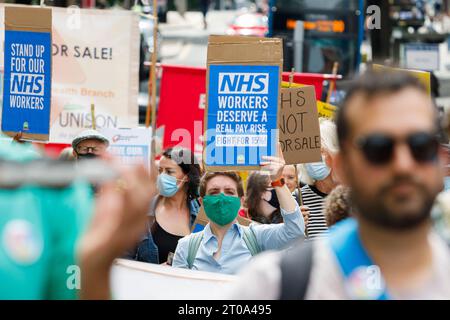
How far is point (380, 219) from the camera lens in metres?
2.54

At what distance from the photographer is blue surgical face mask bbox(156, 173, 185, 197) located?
7.24m

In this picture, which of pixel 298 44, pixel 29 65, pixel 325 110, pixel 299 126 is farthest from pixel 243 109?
pixel 298 44

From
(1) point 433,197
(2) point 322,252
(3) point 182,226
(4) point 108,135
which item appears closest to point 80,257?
(2) point 322,252

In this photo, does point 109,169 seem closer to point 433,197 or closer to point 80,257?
point 80,257

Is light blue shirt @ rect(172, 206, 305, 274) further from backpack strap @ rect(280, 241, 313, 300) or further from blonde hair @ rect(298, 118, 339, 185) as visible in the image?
backpack strap @ rect(280, 241, 313, 300)

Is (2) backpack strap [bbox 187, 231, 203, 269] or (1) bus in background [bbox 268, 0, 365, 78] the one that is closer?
(2) backpack strap [bbox 187, 231, 203, 269]

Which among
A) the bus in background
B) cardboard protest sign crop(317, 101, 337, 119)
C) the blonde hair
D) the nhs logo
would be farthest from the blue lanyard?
the bus in background

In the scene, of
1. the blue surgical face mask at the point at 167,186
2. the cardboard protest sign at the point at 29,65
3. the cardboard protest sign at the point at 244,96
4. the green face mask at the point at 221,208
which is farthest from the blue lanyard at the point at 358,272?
the cardboard protest sign at the point at 29,65

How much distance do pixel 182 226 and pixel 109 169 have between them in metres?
4.77

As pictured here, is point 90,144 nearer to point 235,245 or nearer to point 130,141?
point 130,141

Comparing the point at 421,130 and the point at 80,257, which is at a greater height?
the point at 421,130

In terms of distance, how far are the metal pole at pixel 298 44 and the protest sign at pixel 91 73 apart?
928cm

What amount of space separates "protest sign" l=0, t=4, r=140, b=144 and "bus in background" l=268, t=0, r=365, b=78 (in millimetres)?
9848

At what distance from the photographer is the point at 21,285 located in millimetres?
2496
